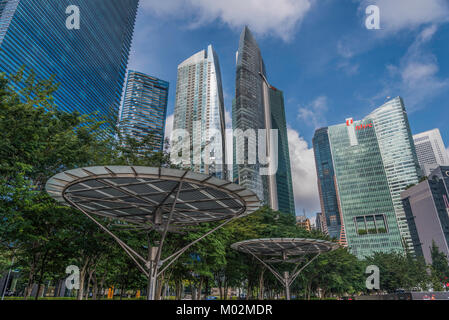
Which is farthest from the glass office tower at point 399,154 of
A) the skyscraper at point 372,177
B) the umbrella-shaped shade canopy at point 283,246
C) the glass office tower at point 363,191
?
the umbrella-shaped shade canopy at point 283,246

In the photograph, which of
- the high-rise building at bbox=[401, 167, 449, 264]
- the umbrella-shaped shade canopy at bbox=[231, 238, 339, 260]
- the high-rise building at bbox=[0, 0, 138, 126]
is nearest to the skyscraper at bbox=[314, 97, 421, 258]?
the high-rise building at bbox=[401, 167, 449, 264]

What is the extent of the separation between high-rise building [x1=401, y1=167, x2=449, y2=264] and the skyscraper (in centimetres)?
1084

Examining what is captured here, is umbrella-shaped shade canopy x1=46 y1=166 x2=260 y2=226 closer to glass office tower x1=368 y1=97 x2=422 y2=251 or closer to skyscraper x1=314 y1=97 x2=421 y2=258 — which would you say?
skyscraper x1=314 y1=97 x2=421 y2=258

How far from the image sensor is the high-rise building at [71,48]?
253ft

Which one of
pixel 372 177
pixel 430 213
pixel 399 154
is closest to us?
pixel 430 213

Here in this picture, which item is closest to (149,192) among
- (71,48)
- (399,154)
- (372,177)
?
(71,48)

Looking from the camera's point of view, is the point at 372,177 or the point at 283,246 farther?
the point at 372,177

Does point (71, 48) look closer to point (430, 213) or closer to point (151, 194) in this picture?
point (151, 194)

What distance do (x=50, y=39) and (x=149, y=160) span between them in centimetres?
8473

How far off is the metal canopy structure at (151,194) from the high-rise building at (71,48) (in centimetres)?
5268

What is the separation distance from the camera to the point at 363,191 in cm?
16212

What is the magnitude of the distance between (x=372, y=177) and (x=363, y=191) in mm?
9442
